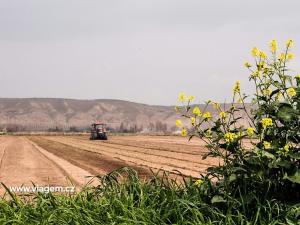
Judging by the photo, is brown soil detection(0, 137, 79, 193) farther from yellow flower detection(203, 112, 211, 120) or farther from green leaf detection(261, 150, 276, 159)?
green leaf detection(261, 150, 276, 159)

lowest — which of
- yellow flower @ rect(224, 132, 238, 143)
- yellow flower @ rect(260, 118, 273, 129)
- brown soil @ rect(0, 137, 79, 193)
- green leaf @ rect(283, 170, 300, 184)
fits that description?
brown soil @ rect(0, 137, 79, 193)

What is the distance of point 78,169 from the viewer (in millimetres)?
17641

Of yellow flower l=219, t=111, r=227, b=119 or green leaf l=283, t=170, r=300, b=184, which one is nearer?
green leaf l=283, t=170, r=300, b=184

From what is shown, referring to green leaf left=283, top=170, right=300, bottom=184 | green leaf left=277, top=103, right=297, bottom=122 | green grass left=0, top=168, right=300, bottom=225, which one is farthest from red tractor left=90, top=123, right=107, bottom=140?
green leaf left=283, top=170, right=300, bottom=184

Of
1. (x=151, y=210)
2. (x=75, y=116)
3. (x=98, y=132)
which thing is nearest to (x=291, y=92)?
(x=151, y=210)

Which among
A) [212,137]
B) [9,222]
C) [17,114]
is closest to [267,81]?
[212,137]

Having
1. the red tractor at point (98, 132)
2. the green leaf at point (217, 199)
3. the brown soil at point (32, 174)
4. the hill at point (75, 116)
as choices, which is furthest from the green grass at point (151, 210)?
the hill at point (75, 116)

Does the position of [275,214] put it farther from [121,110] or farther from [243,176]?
[121,110]

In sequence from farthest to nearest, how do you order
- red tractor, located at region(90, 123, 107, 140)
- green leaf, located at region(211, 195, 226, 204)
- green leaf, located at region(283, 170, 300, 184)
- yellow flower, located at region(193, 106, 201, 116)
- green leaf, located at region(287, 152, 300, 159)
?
red tractor, located at region(90, 123, 107, 140)
yellow flower, located at region(193, 106, 201, 116)
green leaf, located at region(211, 195, 226, 204)
green leaf, located at region(287, 152, 300, 159)
green leaf, located at region(283, 170, 300, 184)

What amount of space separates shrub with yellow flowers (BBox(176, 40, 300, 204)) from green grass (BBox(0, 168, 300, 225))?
6.7 inches

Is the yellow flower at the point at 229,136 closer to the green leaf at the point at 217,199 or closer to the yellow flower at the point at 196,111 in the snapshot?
the yellow flower at the point at 196,111

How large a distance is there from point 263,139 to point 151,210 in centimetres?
133

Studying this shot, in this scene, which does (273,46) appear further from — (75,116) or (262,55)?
(75,116)

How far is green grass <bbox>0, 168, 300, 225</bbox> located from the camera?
4777mm
